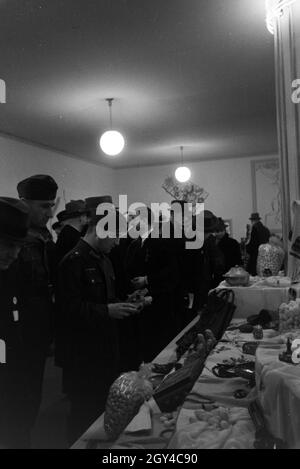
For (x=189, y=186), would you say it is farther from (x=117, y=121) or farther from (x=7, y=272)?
(x=7, y=272)

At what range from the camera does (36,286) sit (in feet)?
3.32

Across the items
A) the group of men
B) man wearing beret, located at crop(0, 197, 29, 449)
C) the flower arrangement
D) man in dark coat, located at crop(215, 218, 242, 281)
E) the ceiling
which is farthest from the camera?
the flower arrangement

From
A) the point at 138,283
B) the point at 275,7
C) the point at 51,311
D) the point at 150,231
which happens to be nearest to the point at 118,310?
the point at 51,311

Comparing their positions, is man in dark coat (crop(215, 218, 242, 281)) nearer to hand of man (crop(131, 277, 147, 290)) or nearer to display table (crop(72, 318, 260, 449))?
hand of man (crop(131, 277, 147, 290))

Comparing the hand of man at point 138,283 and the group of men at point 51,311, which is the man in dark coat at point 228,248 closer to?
the hand of man at point 138,283

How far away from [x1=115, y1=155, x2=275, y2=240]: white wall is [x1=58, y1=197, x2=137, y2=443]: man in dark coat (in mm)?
916

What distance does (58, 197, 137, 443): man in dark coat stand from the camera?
0.96 metres

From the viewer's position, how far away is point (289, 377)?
1.55ft

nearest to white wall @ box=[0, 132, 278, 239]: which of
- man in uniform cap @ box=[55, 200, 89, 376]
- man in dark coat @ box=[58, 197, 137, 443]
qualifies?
man in uniform cap @ box=[55, 200, 89, 376]

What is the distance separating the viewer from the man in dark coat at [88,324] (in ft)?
3.16

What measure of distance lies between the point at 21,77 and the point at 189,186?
3.32ft
